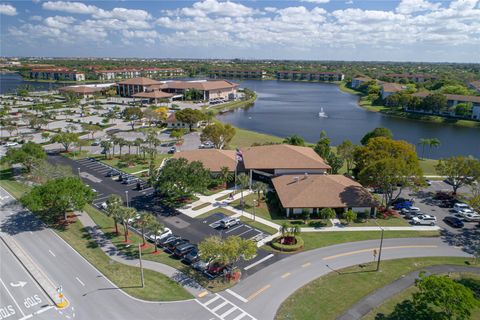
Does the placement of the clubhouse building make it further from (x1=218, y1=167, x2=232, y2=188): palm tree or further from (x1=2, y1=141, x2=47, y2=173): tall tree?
(x1=2, y1=141, x2=47, y2=173): tall tree

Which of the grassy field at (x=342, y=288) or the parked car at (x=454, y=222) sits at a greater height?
the parked car at (x=454, y=222)

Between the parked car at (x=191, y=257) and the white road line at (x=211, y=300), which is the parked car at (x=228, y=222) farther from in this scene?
the white road line at (x=211, y=300)

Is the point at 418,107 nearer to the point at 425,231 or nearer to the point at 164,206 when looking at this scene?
the point at 425,231

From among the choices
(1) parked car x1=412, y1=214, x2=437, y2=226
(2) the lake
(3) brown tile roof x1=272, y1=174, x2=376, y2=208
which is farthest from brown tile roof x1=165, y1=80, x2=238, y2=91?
(1) parked car x1=412, y1=214, x2=437, y2=226

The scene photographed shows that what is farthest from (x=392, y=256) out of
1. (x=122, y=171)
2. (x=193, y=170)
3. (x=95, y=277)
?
(x=122, y=171)

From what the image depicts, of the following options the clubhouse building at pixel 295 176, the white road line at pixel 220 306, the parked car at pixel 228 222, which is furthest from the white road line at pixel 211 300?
the clubhouse building at pixel 295 176

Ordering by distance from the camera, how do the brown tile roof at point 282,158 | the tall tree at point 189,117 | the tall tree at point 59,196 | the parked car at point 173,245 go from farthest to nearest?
the tall tree at point 189,117
the brown tile roof at point 282,158
the tall tree at point 59,196
the parked car at point 173,245

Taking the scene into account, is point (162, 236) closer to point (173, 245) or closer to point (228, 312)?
point (173, 245)

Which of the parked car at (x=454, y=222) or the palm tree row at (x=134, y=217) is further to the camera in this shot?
the parked car at (x=454, y=222)
